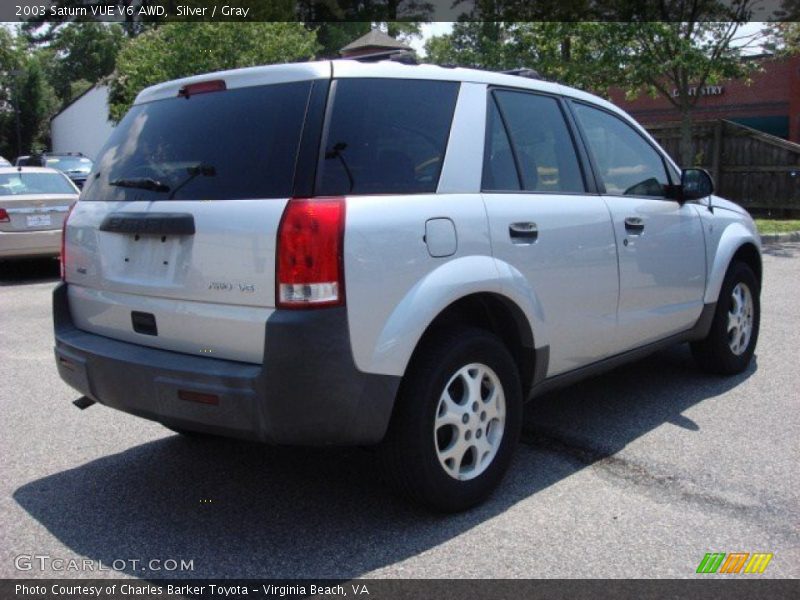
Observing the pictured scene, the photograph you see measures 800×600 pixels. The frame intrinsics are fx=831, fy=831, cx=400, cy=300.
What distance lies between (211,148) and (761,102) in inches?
1218

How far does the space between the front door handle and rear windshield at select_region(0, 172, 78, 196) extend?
30.5 ft

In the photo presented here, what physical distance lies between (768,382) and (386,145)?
3585mm

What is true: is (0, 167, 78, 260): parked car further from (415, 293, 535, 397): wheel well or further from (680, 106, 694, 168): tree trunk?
(680, 106, 694, 168): tree trunk

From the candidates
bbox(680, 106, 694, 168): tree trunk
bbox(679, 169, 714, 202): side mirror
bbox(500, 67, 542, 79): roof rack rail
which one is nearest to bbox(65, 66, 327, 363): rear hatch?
bbox(500, 67, 542, 79): roof rack rail

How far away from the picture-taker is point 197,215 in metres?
3.30

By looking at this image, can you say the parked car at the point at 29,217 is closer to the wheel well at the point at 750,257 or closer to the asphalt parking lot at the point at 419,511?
the asphalt parking lot at the point at 419,511

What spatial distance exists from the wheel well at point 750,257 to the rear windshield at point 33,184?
30.2 ft

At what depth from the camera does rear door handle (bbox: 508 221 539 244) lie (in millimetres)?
3773

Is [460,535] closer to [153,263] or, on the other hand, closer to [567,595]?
[567,595]

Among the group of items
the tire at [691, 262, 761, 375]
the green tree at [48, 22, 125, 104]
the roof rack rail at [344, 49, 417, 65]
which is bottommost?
the tire at [691, 262, 761, 375]

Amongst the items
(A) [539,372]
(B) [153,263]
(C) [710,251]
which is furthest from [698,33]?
(B) [153,263]

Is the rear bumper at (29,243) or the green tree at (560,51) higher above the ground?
the green tree at (560,51)

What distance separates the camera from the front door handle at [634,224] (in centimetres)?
455

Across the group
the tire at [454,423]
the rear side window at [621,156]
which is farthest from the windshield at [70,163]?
the tire at [454,423]
